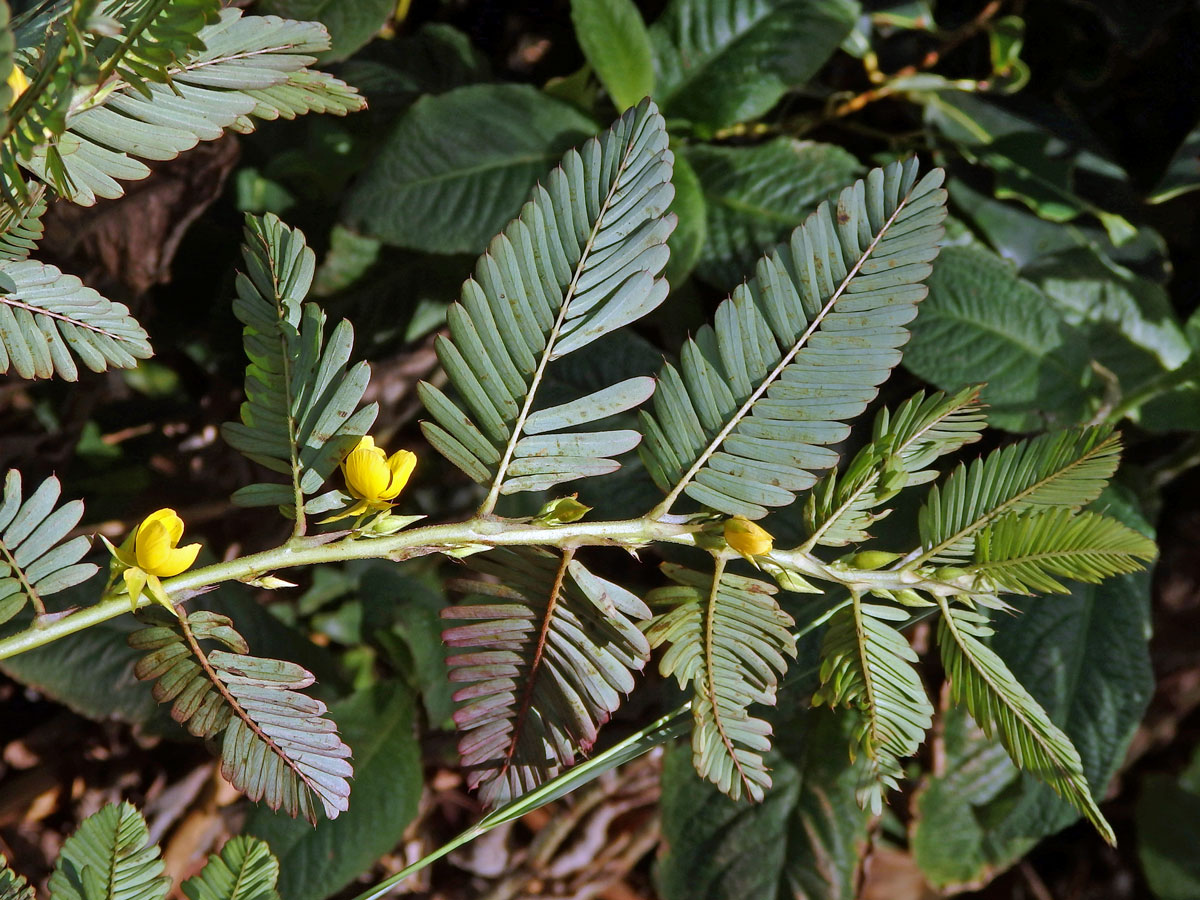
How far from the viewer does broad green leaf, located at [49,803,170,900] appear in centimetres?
56

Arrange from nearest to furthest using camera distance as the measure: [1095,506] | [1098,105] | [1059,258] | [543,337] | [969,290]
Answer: [543,337]
[1095,506]
[969,290]
[1059,258]
[1098,105]

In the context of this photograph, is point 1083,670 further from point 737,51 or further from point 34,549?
point 34,549

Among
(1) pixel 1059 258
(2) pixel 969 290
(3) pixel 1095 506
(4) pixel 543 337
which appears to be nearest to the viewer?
(4) pixel 543 337

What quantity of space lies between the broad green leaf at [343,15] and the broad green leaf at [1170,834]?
149 cm

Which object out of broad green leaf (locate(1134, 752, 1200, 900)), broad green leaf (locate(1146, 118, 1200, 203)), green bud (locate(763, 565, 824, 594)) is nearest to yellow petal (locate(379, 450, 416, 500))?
green bud (locate(763, 565, 824, 594))

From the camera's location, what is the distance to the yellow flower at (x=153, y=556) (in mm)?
448

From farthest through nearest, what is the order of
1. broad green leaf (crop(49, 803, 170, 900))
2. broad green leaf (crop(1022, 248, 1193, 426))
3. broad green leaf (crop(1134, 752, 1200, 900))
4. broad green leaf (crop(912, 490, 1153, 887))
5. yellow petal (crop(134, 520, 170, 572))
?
broad green leaf (crop(1134, 752, 1200, 900)) → broad green leaf (crop(1022, 248, 1193, 426)) → broad green leaf (crop(912, 490, 1153, 887)) → broad green leaf (crop(49, 803, 170, 900)) → yellow petal (crop(134, 520, 170, 572))

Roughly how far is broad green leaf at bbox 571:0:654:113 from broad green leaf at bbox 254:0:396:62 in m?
0.21

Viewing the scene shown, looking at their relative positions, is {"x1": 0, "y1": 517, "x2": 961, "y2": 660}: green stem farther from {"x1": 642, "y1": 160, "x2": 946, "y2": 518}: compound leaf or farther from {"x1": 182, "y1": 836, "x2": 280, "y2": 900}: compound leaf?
{"x1": 182, "y1": 836, "x2": 280, "y2": 900}: compound leaf

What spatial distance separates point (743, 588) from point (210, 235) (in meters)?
0.93

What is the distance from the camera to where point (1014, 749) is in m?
0.52

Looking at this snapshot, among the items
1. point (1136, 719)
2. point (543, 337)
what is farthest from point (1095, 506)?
point (543, 337)

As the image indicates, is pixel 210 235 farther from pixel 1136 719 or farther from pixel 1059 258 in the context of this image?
pixel 1136 719

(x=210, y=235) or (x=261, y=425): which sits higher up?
(x=261, y=425)
